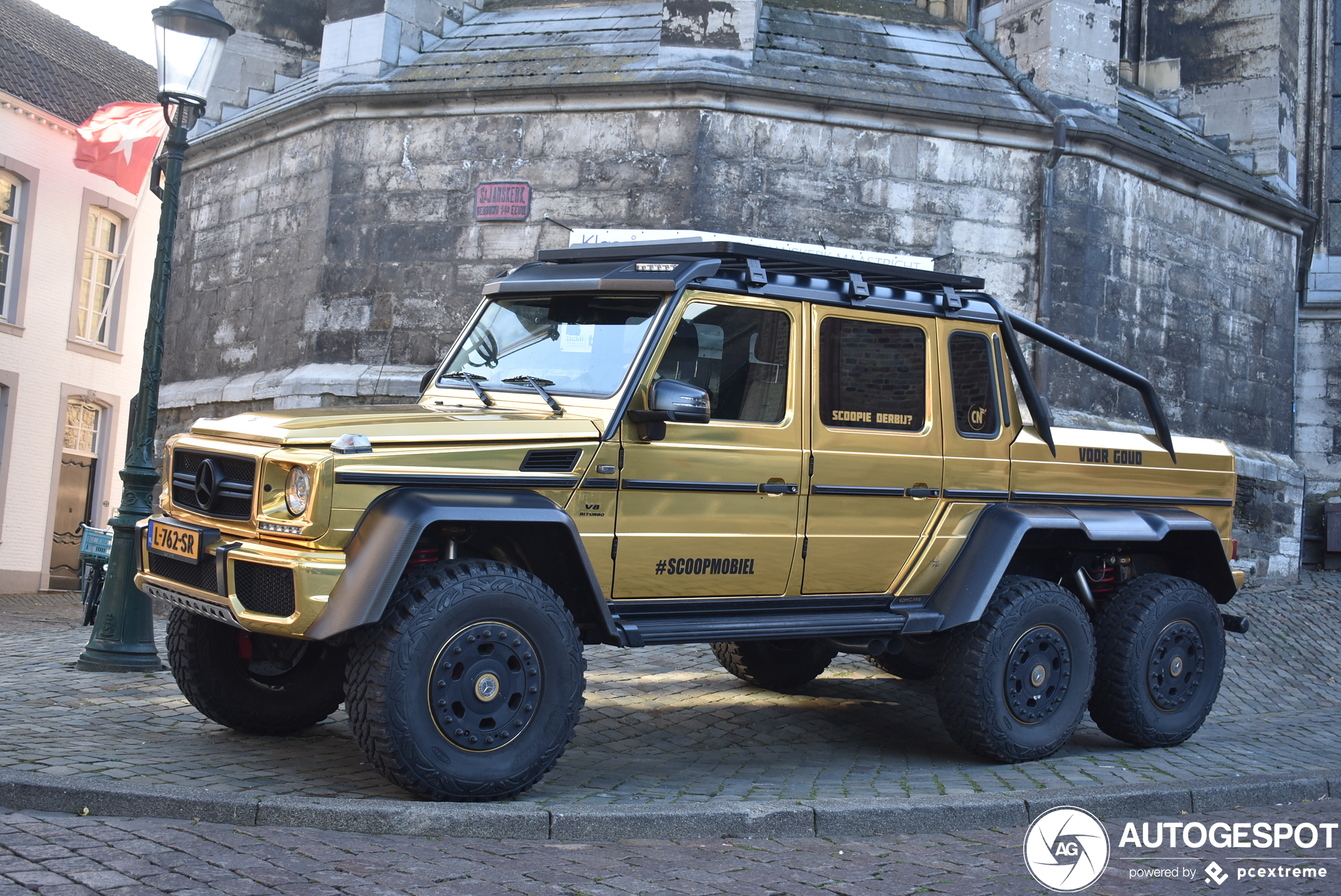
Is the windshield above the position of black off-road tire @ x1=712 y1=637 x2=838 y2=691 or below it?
above

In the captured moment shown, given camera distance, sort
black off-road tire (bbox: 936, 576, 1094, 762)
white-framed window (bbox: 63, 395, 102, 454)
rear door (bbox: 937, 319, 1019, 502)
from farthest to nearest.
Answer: white-framed window (bbox: 63, 395, 102, 454)
rear door (bbox: 937, 319, 1019, 502)
black off-road tire (bbox: 936, 576, 1094, 762)

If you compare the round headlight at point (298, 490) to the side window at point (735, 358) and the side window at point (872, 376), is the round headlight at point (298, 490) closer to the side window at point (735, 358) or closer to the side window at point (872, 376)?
the side window at point (735, 358)

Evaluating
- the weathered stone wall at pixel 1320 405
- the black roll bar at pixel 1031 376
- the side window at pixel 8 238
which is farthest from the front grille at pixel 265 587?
the side window at pixel 8 238

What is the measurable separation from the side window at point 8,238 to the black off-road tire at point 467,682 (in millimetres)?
18430

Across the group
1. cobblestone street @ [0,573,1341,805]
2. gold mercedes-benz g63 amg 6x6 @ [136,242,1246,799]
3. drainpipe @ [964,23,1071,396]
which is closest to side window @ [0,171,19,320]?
cobblestone street @ [0,573,1341,805]

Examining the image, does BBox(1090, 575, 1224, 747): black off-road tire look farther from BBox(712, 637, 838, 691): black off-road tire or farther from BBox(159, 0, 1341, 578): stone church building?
BBox(159, 0, 1341, 578): stone church building

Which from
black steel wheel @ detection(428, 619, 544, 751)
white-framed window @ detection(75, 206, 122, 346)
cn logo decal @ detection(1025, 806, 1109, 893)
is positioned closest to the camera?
cn logo decal @ detection(1025, 806, 1109, 893)

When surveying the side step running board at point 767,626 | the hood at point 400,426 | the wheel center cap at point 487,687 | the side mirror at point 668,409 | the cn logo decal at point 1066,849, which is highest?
the side mirror at point 668,409

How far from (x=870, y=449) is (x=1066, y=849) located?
2.09 metres

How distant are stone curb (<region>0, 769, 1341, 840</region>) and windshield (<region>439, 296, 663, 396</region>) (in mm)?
1788

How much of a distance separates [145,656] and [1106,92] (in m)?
10.8

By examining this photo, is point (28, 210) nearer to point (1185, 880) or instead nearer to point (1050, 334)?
point (1050, 334)

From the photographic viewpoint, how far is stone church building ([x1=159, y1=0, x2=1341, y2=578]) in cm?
1208

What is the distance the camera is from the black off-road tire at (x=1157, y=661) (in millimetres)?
6777
